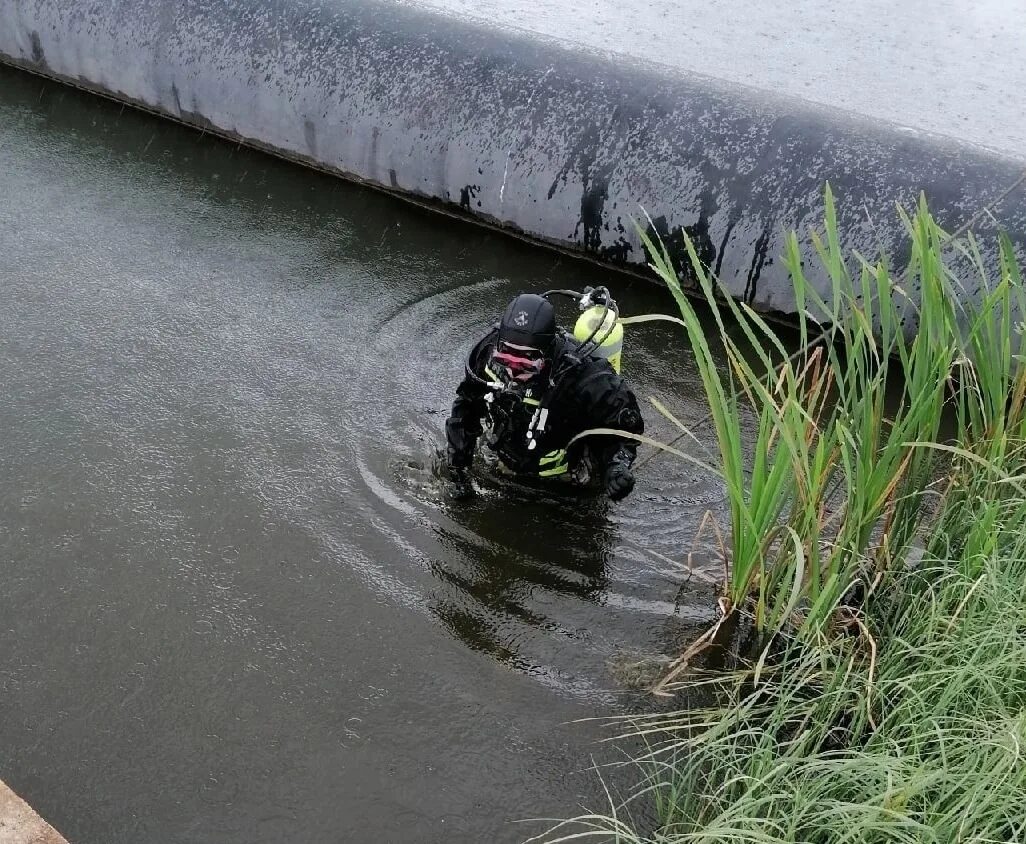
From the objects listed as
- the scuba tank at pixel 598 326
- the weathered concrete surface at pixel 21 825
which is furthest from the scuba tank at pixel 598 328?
the weathered concrete surface at pixel 21 825

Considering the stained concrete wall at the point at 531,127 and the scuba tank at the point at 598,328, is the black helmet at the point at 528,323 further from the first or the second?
the stained concrete wall at the point at 531,127

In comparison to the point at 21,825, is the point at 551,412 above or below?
above

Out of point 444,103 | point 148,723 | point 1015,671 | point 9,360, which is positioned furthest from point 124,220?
point 1015,671

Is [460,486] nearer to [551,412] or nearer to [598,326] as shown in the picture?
[551,412]

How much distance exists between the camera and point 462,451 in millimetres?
3814

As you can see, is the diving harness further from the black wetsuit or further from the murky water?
the murky water

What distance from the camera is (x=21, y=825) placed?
253 cm

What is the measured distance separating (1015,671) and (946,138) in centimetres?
345

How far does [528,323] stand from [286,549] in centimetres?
117

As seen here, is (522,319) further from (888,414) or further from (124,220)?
(124,220)

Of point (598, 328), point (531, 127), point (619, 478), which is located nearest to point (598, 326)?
point (598, 328)

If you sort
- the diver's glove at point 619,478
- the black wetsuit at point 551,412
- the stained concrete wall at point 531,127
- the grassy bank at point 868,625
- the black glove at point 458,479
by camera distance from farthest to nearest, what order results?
the stained concrete wall at point 531,127 → the black glove at point 458,479 → the black wetsuit at point 551,412 → the diver's glove at point 619,478 → the grassy bank at point 868,625

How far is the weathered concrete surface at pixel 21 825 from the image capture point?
2.50 m

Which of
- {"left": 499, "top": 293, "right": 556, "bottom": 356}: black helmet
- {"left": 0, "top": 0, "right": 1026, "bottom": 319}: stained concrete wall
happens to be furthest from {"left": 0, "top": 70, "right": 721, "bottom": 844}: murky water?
{"left": 499, "top": 293, "right": 556, "bottom": 356}: black helmet
